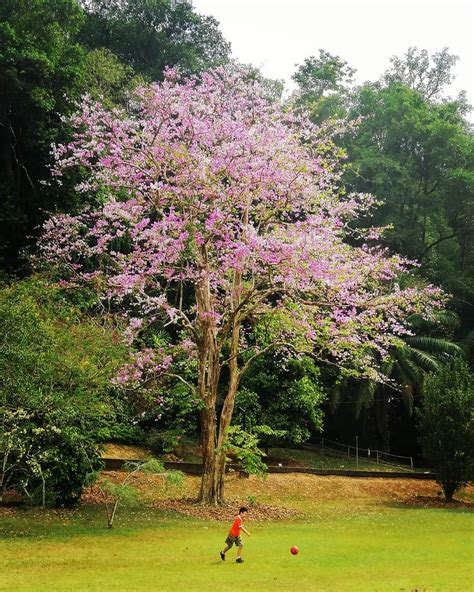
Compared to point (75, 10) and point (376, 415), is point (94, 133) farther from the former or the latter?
point (376, 415)

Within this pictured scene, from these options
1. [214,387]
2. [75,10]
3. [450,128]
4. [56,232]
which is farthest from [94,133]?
[450,128]

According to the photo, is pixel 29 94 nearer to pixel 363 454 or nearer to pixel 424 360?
pixel 424 360

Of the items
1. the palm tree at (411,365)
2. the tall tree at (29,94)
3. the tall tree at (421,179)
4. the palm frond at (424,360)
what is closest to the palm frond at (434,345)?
the palm tree at (411,365)

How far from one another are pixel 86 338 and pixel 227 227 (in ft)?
15.7

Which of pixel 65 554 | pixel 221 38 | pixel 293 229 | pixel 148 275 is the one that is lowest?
pixel 65 554

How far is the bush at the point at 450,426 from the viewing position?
21.6m

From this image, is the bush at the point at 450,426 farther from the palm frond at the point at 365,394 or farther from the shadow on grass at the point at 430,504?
the palm frond at the point at 365,394

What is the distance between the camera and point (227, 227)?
17.3 m

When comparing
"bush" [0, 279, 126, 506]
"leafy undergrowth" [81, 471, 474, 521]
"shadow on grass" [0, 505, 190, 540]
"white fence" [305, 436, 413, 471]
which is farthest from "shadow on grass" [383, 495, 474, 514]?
"bush" [0, 279, 126, 506]

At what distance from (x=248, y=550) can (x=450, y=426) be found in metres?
12.3

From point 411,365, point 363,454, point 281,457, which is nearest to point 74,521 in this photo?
point 281,457

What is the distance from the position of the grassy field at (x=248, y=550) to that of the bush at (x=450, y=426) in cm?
215

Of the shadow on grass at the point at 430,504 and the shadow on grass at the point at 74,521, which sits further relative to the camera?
the shadow on grass at the point at 430,504

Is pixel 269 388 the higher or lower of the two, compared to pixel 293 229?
lower
